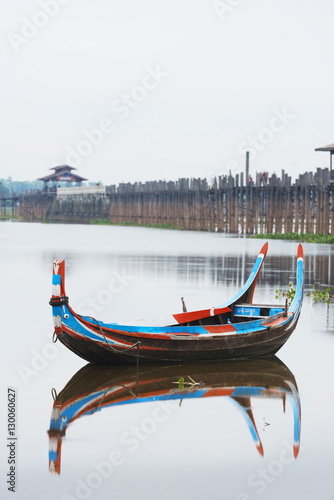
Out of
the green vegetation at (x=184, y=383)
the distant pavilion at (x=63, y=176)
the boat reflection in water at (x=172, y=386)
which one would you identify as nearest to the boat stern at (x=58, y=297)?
the boat reflection in water at (x=172, y=386)

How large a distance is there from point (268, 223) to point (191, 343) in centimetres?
3860

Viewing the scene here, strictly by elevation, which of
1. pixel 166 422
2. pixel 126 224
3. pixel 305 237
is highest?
pixel 305 237

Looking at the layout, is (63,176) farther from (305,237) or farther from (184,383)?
(184,383)

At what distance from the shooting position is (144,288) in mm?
22375

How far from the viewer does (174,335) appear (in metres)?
12.5

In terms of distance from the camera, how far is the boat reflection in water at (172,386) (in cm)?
1060

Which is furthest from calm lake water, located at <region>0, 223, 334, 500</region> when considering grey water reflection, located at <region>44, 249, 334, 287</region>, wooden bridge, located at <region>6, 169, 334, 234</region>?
wooden bridge, located at <region>6, 169, 334, 234</region>

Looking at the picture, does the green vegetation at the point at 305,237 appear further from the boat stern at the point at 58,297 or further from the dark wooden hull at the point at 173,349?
the boat stern at the point at 58,297

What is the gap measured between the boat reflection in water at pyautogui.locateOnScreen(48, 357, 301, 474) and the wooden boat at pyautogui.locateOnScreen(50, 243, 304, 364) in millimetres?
183

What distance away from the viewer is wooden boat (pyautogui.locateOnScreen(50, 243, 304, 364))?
1200 cm

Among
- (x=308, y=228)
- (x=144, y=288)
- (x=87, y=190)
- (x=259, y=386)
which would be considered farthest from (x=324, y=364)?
(x=87, y=190)

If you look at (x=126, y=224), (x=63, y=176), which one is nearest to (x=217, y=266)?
(x=126, y=224)

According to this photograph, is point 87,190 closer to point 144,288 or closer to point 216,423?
point 144,288

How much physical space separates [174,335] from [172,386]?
0.99 meters
